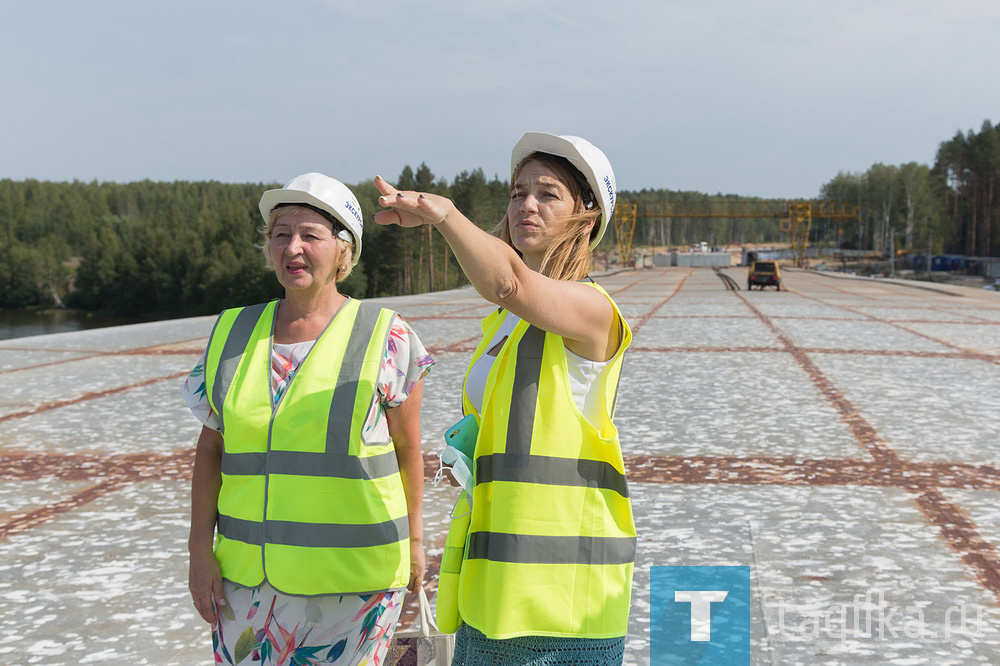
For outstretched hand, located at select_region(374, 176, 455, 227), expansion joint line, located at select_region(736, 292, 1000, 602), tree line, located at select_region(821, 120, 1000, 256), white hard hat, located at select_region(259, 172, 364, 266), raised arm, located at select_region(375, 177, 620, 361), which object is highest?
tree line, located at select_region(821, 120, 1000, 256)

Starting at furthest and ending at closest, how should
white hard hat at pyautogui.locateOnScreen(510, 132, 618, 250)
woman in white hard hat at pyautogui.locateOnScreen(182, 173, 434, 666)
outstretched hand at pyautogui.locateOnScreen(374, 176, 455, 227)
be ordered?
woman in white hard hat at pyautogui.locateOnScreen(182, 173, 434, 666) → white hard hat at pyautogui.locateOnScreen(510, 132, 618, 250) → outstretched hand at pyautogui.locateOnScreen(374, 176, 455, 227)

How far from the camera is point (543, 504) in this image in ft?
5.52

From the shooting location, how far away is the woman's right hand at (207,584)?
2078mm

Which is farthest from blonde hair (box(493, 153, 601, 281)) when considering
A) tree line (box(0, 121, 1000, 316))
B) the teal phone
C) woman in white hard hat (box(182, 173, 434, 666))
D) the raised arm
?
tree line (box(0, 121, 1000, 316))

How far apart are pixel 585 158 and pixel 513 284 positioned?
438 mm

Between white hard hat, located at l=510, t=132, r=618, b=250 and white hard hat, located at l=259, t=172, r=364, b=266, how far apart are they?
0.53 metres

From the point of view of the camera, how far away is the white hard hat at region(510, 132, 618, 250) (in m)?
1.79

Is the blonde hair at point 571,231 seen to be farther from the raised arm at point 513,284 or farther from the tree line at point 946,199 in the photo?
the tree line at point 946,199

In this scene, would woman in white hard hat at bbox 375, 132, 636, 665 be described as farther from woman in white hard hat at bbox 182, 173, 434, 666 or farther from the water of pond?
the water of pond

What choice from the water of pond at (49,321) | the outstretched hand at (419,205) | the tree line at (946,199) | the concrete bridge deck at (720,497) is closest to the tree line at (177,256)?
the water of pond at (49,321)

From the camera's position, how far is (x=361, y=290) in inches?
3039

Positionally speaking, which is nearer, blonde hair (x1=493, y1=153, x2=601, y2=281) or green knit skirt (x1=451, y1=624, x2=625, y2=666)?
green knit skirt (x1=451, y1=624, x2=625, y2=666)

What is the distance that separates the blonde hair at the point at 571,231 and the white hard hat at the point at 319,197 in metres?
0.56

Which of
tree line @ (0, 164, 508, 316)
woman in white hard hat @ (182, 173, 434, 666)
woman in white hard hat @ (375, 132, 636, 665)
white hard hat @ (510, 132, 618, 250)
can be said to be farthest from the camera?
tree line @ (0, 164, 508, 316)
